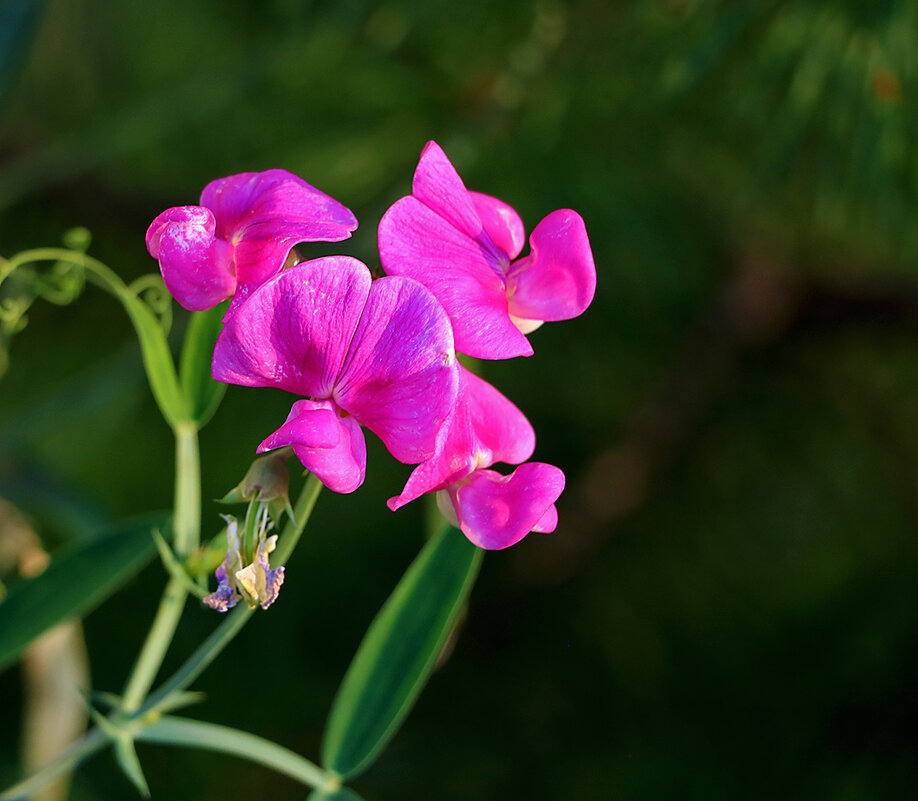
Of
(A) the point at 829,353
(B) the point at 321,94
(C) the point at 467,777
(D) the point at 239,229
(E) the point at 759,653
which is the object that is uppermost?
(D) the point at 239,229

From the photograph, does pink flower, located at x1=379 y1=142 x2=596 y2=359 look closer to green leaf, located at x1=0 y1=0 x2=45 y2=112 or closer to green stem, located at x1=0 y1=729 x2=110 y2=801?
green stem, located at x1=0 y1=729 x2=110 y2=801

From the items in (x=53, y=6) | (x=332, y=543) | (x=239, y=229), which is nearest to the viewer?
(x=239, y=229)

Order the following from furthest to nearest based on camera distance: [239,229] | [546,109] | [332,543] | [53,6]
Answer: [332,543]
[53,6]
[546,109]
[239,229]

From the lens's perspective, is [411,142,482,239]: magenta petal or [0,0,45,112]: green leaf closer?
[411,142,482,239]: magenta petal

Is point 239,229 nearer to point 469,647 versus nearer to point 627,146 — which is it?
point 627,146

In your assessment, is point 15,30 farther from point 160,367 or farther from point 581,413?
point 581,413

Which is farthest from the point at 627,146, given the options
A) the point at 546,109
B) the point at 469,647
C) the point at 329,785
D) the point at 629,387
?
the point at 329,785

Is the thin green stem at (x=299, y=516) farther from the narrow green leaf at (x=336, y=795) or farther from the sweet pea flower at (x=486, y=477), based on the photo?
the narrow green leaf at (x=336, y=795)

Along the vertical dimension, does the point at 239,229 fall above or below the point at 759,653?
above

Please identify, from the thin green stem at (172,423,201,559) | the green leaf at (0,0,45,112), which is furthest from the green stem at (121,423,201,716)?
the green leaf at (0,0,45,112)
